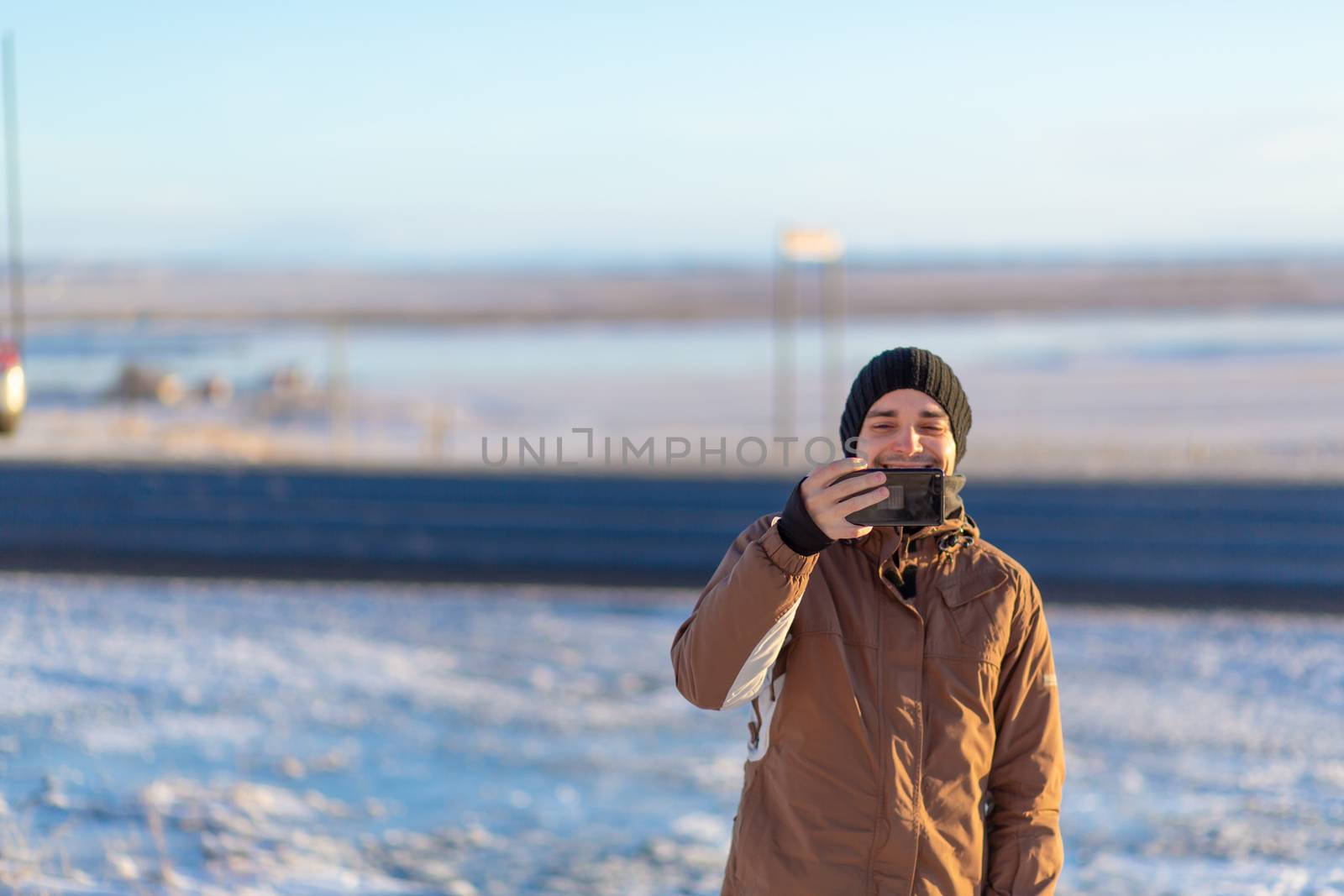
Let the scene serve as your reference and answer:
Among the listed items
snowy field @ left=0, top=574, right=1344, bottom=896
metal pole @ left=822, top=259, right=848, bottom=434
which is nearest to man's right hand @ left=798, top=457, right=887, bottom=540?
snowy field @ left=0, top=574, right=1344, bottom=896

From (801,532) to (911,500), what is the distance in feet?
0.63

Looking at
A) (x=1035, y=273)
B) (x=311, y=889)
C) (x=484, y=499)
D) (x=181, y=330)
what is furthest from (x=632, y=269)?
(x=311, y=889)

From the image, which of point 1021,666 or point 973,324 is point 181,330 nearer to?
point 973,324

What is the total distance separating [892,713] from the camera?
2.16 metres

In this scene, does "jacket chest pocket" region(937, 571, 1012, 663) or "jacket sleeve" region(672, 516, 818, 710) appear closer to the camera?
"jacket sleeve" region(672, 516, 818, 710)

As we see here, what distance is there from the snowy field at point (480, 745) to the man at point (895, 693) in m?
2.22

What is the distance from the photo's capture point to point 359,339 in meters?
28.2

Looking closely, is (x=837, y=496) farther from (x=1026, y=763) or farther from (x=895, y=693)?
(x=1026, y=763)

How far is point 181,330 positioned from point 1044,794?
70.6ft

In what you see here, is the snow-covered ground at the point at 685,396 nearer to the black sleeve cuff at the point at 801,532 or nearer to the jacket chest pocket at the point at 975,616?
the jacket chest pocket at the point at 975,616

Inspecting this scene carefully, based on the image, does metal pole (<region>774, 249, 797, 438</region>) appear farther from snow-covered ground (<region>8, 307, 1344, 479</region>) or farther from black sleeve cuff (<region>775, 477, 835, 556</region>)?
black sleeve cuff (<region>775, 477, 835, 556</region>)

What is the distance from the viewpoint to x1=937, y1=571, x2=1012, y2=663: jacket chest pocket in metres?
2.19

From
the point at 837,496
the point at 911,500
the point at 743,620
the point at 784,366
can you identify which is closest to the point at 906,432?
the point at 911,500

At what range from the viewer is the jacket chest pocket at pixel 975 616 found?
7.17 ft
